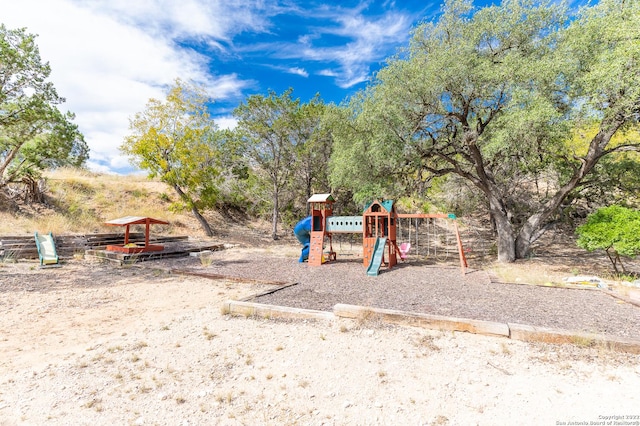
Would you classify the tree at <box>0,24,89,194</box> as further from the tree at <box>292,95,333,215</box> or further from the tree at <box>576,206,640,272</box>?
the tree at <box>576,206,640,272</box>

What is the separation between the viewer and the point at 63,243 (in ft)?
43.5

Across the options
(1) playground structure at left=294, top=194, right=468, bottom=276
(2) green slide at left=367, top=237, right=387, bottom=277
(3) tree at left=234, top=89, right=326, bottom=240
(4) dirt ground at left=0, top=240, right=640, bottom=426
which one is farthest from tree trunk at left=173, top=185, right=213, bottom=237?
(4) dirt ground at left=0, top=240, right=640, bottom=426

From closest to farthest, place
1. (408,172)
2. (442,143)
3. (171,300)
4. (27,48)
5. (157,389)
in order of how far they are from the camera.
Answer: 1. (157,389)
2. (171,300)
3. (27,48)
4. (442,143)
5. (408,172)

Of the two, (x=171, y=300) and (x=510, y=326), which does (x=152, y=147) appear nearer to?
(x=171, y=300)

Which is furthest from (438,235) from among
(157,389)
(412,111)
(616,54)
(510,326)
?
(157,389)

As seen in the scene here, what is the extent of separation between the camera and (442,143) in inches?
532

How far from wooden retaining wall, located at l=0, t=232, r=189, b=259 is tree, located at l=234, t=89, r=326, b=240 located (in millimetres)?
8458

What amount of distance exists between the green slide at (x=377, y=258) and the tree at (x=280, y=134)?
10829mm

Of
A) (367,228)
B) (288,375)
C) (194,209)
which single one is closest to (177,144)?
(194,209)

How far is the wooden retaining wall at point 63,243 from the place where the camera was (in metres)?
11.7

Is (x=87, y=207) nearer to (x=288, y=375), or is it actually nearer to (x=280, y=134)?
(x=280, y=134)

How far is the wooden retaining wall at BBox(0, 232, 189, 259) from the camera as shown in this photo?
38.4 feet

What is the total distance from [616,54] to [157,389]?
41.7 feet

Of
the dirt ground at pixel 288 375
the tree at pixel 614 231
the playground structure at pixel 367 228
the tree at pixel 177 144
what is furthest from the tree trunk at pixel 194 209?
the tree at pixel 614 231
